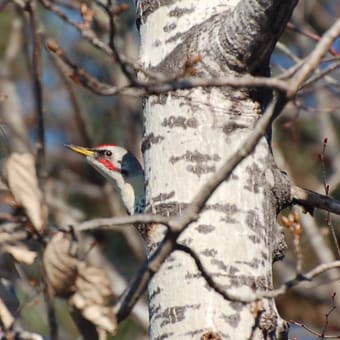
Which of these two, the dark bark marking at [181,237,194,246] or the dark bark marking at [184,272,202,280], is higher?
the dark bark marking at [181,237,194,246]

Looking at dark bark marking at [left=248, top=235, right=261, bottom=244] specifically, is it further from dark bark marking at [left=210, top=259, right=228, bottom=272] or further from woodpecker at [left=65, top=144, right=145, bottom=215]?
woodpecker at [left=65, top=144, right=145, bottom=215]

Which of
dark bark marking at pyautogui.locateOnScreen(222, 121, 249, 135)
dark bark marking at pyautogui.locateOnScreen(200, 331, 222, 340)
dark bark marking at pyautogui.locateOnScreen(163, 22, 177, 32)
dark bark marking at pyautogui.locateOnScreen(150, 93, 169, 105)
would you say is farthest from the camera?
dark bark marking at pyautogui.locateOnScreen(163, 22, 177, 32)

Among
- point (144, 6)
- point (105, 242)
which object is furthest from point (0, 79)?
point (144, 6)

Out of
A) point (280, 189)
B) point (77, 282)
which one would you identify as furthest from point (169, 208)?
point (77, 282)

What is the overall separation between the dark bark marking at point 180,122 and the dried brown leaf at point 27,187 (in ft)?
2.85

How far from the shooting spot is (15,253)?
2701 mm

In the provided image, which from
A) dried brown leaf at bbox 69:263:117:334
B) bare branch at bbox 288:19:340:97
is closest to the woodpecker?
dried brown leaf at bbox 69:263:117:334

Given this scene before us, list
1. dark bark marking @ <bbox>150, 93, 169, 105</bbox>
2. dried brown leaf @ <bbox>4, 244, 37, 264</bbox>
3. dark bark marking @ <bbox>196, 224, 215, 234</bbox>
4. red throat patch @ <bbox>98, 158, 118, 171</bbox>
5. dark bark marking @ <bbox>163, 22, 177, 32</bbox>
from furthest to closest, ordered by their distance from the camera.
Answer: red throat patch @ <bbox>98, 158, 118, 171</bbox>
dark bark marking @ <bbox>163, 22, 177, 32</bbox>
dark bark marking @ <bbox>150, 93, 169, 105</bbox>
dark bark marking @ <bbox>196, 224, 215, 234</bbox>
dried brown leaf @ <bbox>4, 244, 37, 264</bbox>

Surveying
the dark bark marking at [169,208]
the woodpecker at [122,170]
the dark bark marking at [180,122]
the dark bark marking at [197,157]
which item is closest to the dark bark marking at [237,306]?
the dark bark marking at [169,208]

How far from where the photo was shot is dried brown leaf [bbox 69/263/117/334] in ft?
8.32

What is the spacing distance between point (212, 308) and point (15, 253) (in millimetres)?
726

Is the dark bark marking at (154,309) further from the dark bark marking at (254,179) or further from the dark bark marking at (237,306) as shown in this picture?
the dark bark marking at (254,179)

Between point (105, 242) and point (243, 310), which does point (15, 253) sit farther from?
point (105, 242)

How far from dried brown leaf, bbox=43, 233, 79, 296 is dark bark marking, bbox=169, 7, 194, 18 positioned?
128cm
